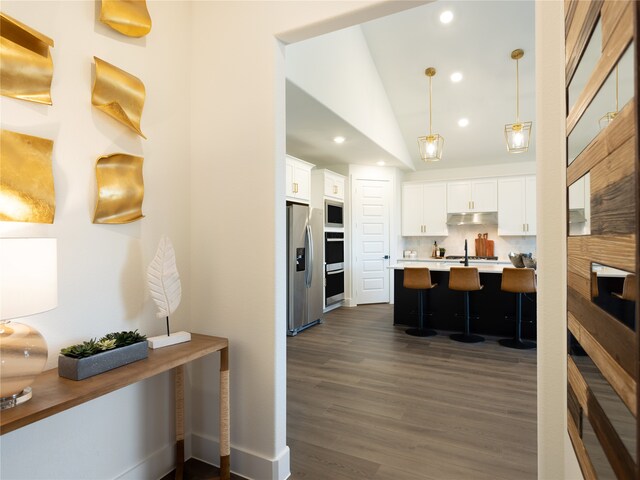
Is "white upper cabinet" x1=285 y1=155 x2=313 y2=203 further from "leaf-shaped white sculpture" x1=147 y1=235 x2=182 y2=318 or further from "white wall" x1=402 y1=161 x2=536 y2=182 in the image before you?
"leaf-shaped white sculpture" x1=147 y1=235 x2=182 y2=318

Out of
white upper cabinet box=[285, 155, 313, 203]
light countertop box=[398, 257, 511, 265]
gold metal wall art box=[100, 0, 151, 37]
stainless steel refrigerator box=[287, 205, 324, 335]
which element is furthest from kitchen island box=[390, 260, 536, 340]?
gold metal wall art box=[100, 0, 151, 37]

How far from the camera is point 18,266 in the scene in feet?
3.56

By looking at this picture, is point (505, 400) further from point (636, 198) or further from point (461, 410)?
point (636, 198)

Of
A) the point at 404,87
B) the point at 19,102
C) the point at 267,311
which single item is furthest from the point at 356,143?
the point at 19,102

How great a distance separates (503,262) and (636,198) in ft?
→ 22.9

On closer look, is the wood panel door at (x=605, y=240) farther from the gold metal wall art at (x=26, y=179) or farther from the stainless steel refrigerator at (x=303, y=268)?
the stainless steel refrigerator at (x=303, y=268)

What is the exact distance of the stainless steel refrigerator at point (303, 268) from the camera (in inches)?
198

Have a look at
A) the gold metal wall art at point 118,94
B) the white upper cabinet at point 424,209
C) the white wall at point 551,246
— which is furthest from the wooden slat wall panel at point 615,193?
the white upper cabinet at point 424,209

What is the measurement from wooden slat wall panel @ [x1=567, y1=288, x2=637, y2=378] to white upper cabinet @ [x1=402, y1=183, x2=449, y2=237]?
6.66 metres

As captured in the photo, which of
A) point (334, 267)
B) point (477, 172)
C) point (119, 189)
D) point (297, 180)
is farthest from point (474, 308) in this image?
point (119, 189)

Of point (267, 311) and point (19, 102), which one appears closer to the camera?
point (19, 102)

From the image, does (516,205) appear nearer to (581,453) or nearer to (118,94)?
(581,453)

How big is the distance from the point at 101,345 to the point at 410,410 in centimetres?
219

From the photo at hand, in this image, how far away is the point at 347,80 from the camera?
471 centimetres
